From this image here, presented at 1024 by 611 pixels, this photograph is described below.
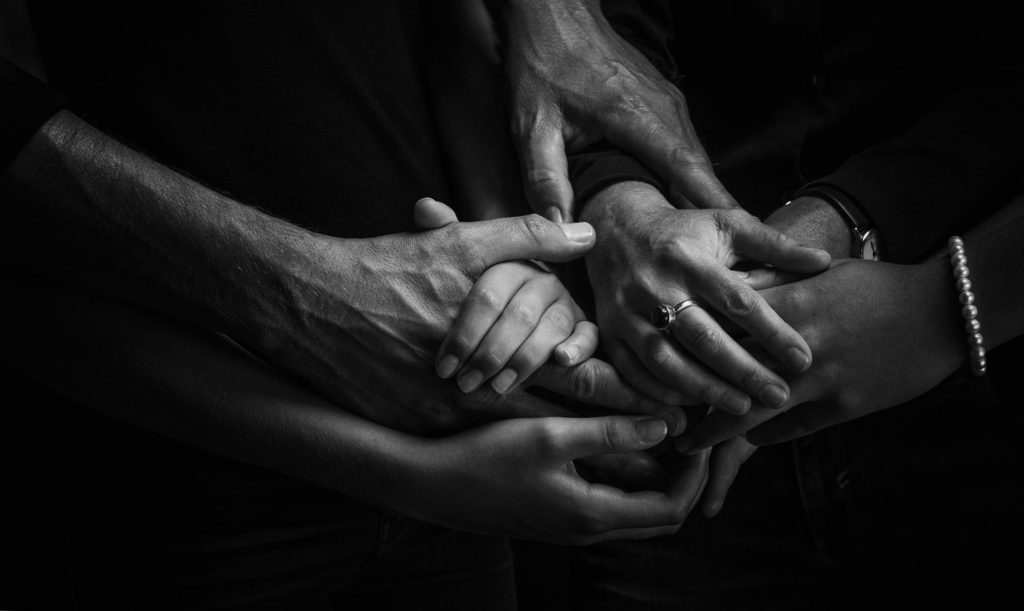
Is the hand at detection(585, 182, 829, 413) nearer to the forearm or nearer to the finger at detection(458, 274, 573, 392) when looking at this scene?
the finger at detection(458, 274, 573, 392)

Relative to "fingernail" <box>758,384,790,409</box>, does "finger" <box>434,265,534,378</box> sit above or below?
above

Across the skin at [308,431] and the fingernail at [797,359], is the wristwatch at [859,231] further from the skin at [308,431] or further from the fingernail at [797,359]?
the skin at [308,431]

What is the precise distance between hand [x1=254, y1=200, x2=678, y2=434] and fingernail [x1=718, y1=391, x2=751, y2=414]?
0.30ft

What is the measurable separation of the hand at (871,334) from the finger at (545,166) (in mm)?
338

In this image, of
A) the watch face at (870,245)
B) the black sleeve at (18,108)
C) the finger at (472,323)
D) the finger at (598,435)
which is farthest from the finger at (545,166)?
the black sleeve at (18,108)

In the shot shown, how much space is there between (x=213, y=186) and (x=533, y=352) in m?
0.47

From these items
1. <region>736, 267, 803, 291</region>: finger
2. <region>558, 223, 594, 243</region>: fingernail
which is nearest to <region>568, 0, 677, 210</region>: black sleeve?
<region>558, 223, 594, 243</region>: fingernail

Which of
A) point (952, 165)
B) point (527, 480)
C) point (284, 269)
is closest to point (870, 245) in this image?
point (952, 165)

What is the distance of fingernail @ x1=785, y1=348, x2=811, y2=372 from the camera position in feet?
3.13

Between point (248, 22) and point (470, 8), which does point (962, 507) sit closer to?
point (470, 8)

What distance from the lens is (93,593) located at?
1.01 metres

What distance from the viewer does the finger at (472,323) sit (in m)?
0.95

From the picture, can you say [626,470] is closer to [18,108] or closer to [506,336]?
[506,336]

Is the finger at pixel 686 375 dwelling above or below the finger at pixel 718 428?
above
